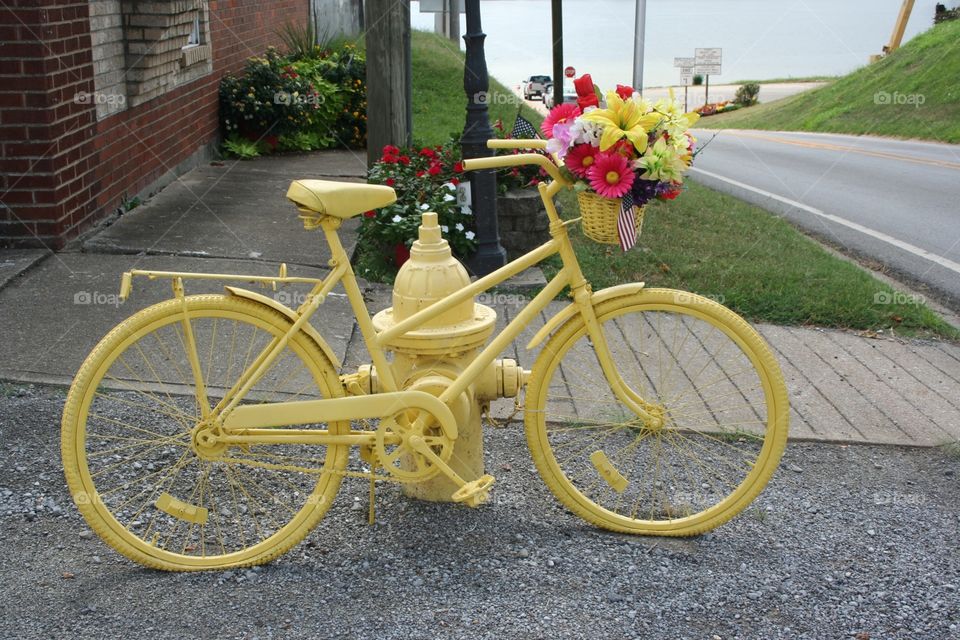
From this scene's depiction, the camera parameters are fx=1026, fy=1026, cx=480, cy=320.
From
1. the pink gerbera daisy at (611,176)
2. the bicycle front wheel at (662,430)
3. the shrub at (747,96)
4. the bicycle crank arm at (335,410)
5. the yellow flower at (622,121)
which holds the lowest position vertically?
the bicycle front wheel at (662,430)

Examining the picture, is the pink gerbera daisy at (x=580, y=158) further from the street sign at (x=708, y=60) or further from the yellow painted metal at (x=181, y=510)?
the street sign at (x=708, y=60)

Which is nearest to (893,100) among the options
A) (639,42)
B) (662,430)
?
(639,42)

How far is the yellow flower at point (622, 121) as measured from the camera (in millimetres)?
3361

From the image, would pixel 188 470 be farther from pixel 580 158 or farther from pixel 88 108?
pixel 88 108

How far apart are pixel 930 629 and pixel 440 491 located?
1789mm

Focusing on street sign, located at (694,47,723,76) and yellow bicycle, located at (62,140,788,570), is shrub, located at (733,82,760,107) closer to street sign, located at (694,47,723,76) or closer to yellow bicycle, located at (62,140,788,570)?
street sign, located at (694,47,723,76)

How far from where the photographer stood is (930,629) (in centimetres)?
331

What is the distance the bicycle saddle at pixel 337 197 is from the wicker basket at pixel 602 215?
66 cm

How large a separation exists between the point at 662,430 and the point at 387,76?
216 inches

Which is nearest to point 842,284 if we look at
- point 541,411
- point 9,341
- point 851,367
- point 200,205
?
point 851,367

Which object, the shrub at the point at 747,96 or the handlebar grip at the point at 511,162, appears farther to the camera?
the shrub at the point at 747,96

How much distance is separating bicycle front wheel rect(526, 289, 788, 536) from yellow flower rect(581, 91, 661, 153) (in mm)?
583

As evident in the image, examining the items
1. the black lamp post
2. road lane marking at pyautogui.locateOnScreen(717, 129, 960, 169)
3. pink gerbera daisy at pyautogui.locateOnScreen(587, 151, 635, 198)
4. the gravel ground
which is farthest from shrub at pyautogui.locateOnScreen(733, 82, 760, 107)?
pink gerbera daisy at pyautogui.locateOnScreen(587, 151, 635, 198)

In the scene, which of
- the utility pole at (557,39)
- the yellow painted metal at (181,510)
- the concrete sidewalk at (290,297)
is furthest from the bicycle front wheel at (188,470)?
the utility pole at (557,39)
